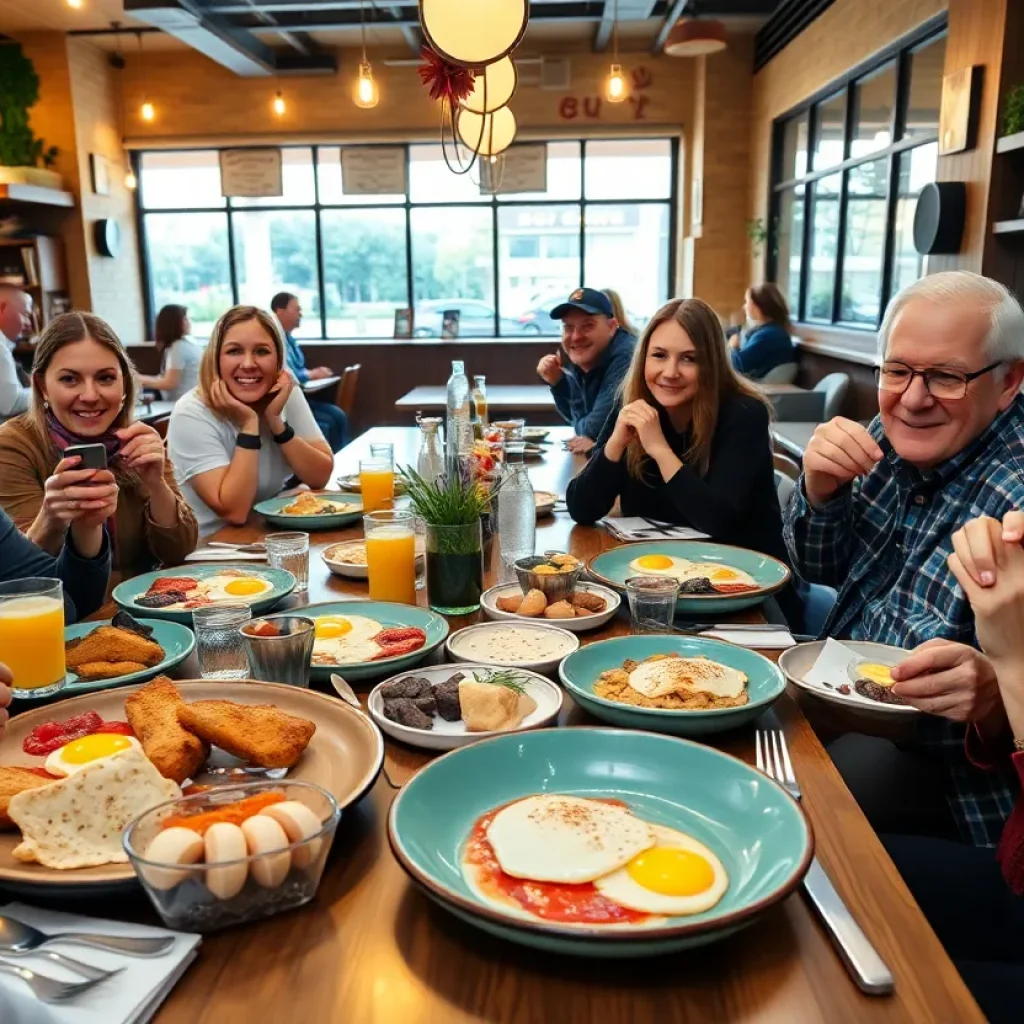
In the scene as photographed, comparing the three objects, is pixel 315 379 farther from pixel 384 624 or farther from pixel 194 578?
pixel 384 624

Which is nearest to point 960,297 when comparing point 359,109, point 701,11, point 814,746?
point 814,746

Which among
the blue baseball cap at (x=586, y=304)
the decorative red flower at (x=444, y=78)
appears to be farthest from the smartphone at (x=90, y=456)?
the blue baseball cap at (x=586, y=304)

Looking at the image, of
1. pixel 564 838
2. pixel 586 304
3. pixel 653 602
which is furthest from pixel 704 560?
pixel 586 304

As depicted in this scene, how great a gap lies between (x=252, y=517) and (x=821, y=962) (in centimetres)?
238

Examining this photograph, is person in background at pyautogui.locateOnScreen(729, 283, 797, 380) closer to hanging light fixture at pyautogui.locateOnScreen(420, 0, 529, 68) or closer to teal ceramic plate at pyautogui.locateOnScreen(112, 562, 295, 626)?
hanging light fixture at pyautogui.locateOnScreen(420, 0, 529, 68)

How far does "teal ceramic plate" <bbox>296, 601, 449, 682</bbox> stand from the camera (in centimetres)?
147

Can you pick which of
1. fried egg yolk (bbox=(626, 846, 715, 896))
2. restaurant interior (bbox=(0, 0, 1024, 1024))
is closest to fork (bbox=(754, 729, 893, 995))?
restaurant interior (bbox=(0, 0, 1024, 1024))

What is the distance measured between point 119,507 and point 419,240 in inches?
316

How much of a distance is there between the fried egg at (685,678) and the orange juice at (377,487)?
131cm

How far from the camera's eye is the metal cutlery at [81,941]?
837mm

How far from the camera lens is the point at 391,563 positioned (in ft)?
6.23

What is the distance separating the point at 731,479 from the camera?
265cm

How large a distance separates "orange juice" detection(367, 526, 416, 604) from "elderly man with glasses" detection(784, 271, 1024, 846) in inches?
34.4

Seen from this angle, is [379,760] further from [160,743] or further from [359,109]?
[359,109]
